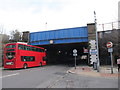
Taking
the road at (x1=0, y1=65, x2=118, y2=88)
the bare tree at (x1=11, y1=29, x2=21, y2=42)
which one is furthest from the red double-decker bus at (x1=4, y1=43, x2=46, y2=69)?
the bare tree at (x1=11, y1=29, x2=21, y2=42)

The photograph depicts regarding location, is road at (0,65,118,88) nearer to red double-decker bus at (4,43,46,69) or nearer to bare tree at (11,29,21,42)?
red double-decker bus at (4,43,46,69)

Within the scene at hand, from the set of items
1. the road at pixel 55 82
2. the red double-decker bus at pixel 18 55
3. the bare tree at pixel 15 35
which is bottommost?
the road at pixel 55 82

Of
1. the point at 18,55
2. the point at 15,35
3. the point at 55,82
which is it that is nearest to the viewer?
the point at 55,82

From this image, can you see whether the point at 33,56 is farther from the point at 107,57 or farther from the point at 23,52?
the point at 107,57

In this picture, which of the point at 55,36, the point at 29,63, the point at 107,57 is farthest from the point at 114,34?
the point at 29,63

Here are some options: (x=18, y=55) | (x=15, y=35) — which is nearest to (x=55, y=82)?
(x=18, y=55)

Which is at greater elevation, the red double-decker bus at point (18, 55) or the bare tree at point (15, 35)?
the bare tree at point (15, 35)

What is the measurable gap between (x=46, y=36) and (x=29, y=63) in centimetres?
915

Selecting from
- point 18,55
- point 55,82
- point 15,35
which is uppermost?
point 15,35

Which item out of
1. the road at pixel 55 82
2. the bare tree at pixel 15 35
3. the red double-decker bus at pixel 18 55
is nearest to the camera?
the road at pixel 55 82

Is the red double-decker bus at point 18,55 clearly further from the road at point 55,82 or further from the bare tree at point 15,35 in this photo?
the bare tree at point 15,35

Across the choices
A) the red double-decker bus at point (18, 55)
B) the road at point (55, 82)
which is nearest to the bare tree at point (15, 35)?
the red double-decker bus at point (18, 55)

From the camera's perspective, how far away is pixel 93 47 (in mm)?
18250

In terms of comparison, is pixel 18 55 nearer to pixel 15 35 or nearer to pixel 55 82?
pixel 55 82
